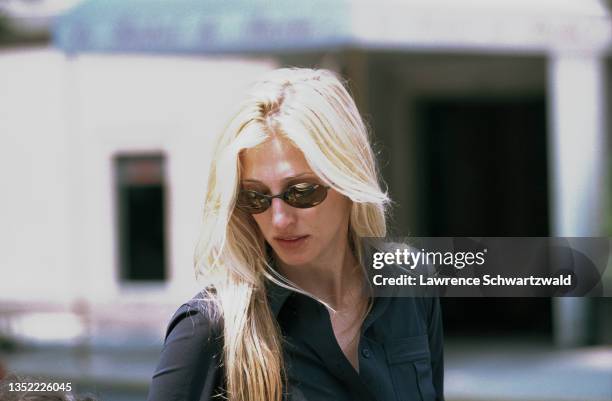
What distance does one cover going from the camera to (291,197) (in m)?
1.37

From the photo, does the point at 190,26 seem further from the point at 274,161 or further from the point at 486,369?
the point at 274,161

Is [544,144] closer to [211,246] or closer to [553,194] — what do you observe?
[553,194]

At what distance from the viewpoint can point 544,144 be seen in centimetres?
854

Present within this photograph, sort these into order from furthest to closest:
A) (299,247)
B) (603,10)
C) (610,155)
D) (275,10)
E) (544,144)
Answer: (544,144) < (610,155) < (603,10) < (275,10) < (299,247)

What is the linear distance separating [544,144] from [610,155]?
132 centimetres

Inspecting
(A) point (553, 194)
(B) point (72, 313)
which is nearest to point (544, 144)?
(A) point (553, 194)

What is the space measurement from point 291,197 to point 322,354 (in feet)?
0.68

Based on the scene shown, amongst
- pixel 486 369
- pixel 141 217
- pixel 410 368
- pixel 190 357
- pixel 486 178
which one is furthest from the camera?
pixel 486 178

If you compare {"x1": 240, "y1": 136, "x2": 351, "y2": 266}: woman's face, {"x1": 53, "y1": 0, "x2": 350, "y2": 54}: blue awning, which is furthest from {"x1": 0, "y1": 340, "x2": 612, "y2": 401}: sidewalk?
{"x1": 240, "y1": 136, "x2": 351, "y2": 266}: woman's face

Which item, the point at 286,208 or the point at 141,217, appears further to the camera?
the point at 141,217

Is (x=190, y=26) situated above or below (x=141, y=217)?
above

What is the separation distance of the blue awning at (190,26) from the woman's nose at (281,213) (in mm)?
4559

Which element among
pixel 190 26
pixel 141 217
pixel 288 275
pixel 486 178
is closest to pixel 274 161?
pixel 288 275

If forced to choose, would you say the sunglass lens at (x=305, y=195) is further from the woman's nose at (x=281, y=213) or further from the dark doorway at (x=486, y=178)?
the dark doorway at (x=486, y=178)
